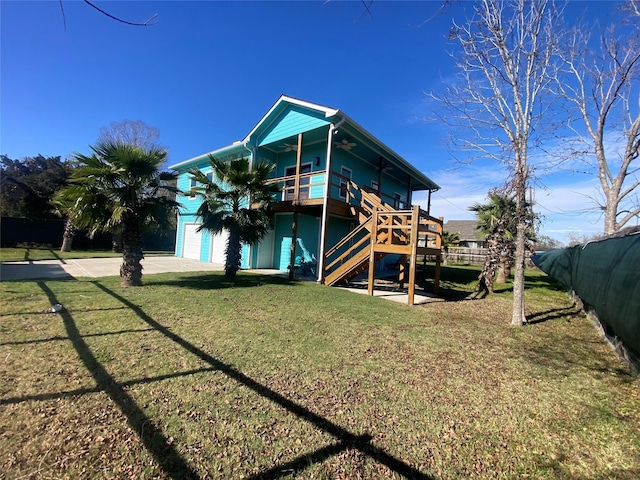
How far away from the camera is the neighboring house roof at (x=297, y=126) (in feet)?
33.9

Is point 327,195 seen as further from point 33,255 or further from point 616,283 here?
point 33,255

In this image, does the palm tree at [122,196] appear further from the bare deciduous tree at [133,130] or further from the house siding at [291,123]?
the bare deciduous tree at [133,130]

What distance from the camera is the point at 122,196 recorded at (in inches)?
295

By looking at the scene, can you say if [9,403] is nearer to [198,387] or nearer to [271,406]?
[198,387]

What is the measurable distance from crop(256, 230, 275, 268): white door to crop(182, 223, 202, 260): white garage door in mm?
4944

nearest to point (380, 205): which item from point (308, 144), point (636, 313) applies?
point (308, 144)

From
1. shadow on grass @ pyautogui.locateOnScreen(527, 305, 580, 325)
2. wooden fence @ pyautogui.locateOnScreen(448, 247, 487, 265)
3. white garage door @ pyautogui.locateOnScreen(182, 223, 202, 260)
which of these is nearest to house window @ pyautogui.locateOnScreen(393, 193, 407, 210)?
shadow on grass @ pyautogui.locateOnScreen(527, 305, 580, 325)

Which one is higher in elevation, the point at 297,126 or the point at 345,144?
the point at 297,126

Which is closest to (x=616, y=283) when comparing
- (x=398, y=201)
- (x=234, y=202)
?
(x=234, y=202)

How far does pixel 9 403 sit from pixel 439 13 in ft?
16.9

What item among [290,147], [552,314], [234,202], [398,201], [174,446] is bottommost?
[174,446]

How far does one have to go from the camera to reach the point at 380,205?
10.0 meters

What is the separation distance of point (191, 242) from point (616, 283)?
706 inches

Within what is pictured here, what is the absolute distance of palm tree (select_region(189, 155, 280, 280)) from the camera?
922 centimetres
